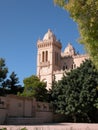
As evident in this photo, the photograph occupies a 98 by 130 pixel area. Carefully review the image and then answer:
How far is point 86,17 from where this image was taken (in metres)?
11.4

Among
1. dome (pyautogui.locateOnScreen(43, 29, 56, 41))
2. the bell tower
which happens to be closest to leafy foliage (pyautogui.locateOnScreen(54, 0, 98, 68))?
the bell tower

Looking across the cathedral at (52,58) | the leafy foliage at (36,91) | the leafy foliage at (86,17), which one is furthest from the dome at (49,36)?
the leafy foliage at (86,17)

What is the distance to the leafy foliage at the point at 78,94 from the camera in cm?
3402

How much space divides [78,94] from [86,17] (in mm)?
24110

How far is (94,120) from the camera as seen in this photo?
36.5 meters

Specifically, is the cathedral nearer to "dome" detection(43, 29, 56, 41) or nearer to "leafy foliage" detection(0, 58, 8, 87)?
"dome" detection(43, 29, 56, 41)

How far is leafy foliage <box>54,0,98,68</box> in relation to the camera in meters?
11.1

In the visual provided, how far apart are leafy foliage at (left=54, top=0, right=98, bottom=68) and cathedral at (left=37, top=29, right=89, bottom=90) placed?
213 feet

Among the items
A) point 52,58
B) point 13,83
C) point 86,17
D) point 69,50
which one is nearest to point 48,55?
point 52,58

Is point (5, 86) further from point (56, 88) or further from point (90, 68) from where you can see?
point (90, 68)

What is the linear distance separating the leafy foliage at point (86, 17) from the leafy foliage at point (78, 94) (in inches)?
848

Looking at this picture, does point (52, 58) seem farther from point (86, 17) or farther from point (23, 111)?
point (86, 17)

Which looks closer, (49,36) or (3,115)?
(3,115)

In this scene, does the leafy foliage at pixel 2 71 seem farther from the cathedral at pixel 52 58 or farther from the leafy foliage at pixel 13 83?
the cathedral at pixel 52 58
